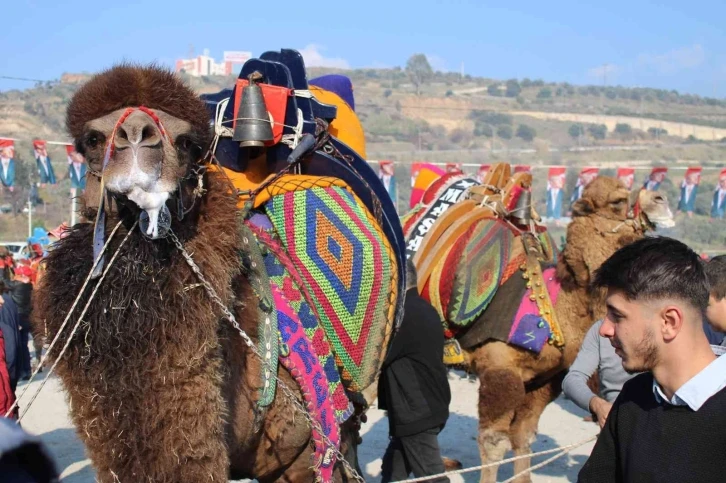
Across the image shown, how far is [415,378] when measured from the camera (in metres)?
5.80

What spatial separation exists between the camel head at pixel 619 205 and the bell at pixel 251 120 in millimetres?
3193

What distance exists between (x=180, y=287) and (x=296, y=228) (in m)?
1.01

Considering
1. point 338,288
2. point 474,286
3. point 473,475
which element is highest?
point 338,288

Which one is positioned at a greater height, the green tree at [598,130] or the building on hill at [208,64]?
the building on hill at [208,64]

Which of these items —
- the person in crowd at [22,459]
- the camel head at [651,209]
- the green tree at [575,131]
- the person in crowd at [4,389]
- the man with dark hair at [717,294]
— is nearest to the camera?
the person in crowd at [22,459]

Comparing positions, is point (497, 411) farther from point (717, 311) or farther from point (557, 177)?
point (557, 177)

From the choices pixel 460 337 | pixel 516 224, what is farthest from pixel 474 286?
pixel 516 224

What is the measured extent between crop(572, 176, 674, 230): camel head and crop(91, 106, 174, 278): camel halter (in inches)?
166

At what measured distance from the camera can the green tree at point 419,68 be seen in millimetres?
131075

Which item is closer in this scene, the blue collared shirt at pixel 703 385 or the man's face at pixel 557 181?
the blue collared shirt at pixel 703 385

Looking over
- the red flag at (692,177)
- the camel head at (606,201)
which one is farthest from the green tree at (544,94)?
the camel head at (606,201)

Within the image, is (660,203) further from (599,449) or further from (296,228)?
(599,449)

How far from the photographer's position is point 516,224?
24.9ft

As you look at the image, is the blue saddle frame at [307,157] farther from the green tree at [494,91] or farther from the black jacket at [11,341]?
the green tree at [494,91]
